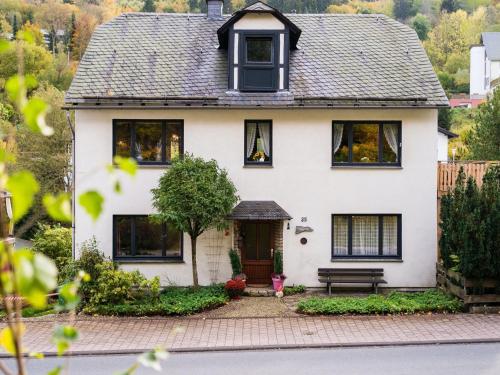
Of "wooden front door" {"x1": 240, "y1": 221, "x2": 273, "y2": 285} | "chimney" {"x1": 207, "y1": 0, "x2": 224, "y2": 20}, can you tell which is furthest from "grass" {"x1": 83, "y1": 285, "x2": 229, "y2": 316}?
"chimney" {"x1": 207, "y1": 0, "x2": 224, "y2": 20}

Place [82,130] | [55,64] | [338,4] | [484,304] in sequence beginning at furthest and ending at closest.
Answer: [338,4], [55,64], [82,130], [484,304]

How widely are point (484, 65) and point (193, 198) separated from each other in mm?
79758

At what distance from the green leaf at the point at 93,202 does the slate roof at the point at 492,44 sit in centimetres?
9329

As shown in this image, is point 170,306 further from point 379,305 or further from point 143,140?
point 379,305

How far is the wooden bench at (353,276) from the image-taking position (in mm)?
22094

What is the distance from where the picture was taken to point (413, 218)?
2280 cm

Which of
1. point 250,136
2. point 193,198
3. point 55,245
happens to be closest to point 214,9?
point 250,136

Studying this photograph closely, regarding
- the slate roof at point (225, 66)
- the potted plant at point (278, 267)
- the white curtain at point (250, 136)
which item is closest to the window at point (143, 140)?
the slate roof at point (225, 66)

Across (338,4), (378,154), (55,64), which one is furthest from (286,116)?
(338,4)

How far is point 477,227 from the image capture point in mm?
19016

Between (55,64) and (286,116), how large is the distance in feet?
170

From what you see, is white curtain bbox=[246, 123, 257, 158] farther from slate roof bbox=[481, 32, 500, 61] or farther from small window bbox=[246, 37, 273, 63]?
slate roof bbox=[481, 32, 500, 61]

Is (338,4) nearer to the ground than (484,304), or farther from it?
farther from it

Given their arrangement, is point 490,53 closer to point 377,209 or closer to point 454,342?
point 377,209
